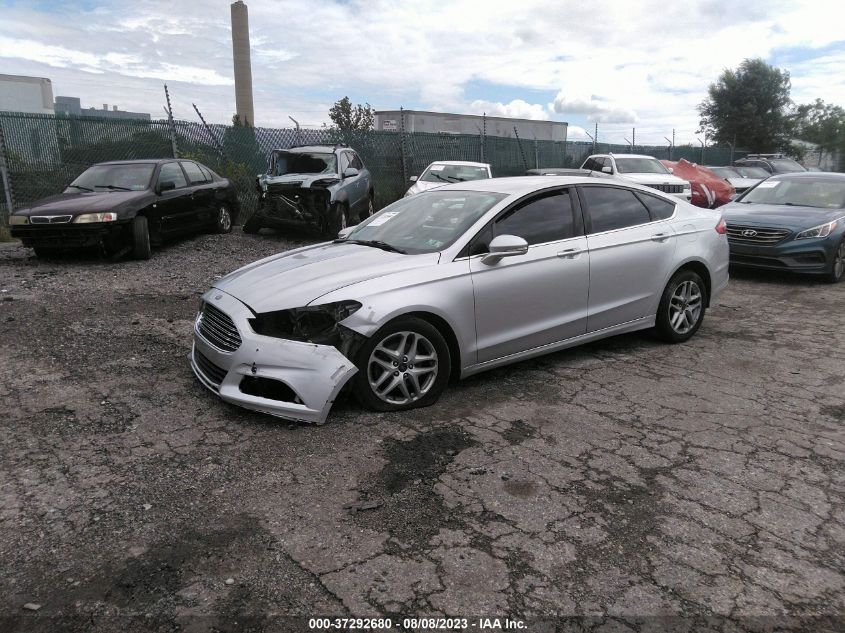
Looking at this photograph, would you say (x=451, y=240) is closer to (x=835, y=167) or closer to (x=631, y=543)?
(x=631, y=543)

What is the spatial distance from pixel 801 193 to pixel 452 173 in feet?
22.1

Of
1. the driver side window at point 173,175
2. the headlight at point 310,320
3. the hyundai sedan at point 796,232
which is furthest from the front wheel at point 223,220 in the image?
the hyundai sedan at point 796,232

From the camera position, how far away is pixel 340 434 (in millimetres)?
3850

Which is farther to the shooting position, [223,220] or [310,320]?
[223,220]

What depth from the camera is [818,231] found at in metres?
8.62

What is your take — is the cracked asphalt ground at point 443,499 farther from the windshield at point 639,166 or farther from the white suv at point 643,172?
the windshield at point 639,166

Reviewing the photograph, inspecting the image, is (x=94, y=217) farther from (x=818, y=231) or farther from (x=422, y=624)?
(x=818, y=231)

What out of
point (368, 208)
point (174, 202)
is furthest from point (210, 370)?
point (368, 208)

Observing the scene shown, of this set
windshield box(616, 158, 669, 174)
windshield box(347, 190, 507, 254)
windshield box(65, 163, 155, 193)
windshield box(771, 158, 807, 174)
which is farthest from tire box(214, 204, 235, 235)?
windshield box(771, 158, 807, 174)

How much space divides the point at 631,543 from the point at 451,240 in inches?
94.9

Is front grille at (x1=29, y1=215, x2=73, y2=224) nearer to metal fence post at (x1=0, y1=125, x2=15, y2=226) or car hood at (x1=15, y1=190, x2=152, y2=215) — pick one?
car hood at (x1=15, y1=190, x2=152, y2=215)

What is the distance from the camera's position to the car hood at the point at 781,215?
8.73 metres

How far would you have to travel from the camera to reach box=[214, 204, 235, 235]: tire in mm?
11586

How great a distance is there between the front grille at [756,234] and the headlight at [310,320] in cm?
720
